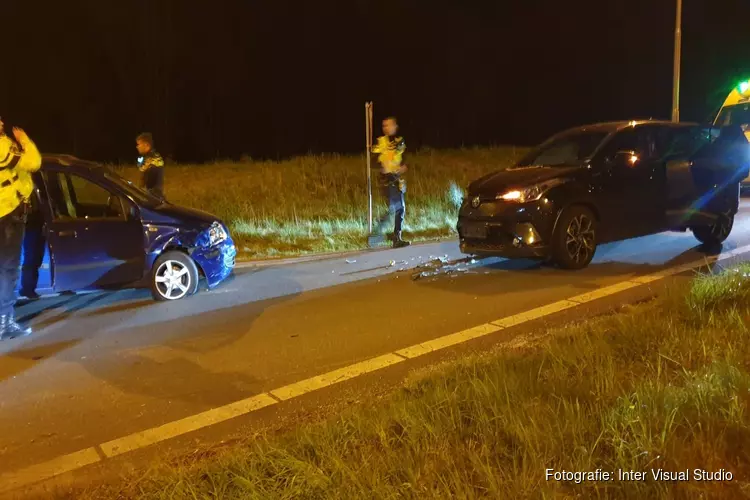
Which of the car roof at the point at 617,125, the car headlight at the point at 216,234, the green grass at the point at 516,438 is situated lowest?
the green grass at the point at 516,438

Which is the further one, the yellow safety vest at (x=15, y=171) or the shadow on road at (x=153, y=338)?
the yellow safety vest at (x=15, y=171)

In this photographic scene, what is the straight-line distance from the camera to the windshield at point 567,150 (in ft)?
27.1

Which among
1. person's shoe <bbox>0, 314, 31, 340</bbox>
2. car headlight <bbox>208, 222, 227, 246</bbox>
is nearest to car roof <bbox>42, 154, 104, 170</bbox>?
car headlight <bbox>208, 222, 227, 246</bbox>

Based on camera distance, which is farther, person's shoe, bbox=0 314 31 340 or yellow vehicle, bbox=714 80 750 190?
yellow vehicle, bbox=714 80 750 190

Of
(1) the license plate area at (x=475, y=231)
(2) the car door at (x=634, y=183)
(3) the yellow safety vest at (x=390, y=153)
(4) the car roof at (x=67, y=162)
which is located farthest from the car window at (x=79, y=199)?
(2) the car door at (x=634, y=183)

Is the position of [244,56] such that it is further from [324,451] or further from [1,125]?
[324,451]

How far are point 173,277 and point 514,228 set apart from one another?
3831mm

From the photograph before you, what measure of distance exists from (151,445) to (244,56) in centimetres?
4362

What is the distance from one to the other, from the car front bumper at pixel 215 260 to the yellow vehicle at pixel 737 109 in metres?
10.8

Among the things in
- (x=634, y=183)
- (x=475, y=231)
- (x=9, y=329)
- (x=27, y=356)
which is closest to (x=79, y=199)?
(x=9, y=329)

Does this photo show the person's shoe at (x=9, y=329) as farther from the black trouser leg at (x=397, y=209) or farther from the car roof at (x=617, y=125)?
the car roof at (x=617, y=125)

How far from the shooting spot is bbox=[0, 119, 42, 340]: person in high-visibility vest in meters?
6.00

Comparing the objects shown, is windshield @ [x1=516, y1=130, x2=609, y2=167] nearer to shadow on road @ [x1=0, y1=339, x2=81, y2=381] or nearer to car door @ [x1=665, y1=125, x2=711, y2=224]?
car door @ [x1=665, y1=125, x2=711, y2=224]

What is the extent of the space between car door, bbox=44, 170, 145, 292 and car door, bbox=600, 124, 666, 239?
542cm
